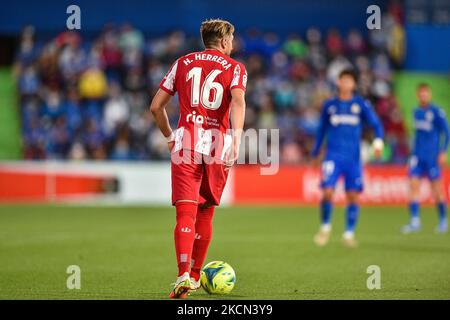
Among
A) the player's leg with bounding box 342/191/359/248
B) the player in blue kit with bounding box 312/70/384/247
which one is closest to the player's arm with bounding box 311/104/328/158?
the player in blue kit with bounding box 312/70/384/247

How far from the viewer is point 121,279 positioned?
873cm

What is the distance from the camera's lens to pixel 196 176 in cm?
757

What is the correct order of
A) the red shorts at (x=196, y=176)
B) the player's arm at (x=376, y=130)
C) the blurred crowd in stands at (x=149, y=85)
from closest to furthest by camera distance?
the red shorts at (x=196, y=176)
the player's arm at (x=376, y=130)
the blurred crowd in stands at (x=149, y=85)

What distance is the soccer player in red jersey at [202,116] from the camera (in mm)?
7504

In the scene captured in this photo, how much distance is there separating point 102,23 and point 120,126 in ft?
17.0

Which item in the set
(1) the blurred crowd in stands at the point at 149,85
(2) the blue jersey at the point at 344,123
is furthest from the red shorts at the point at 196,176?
(1) the blurred crowd in stands at the point at 149,85

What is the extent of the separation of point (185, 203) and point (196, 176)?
266 millimetres

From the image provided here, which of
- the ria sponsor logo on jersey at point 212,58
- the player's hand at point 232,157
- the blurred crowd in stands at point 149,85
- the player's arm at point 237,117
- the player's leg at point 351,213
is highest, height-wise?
the blurred crowd in stands at point 149,85

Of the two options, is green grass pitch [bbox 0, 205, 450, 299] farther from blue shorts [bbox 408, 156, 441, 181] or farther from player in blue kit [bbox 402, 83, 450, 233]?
blue shorts [bbox 408, 156, 441, 181]

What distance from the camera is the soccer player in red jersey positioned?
295 inches

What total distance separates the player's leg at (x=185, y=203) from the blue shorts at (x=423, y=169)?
8992 millimetres

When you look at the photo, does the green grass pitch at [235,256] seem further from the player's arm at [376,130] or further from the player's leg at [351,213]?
the player's arm at [376,130]

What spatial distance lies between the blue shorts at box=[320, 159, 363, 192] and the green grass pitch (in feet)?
2.89

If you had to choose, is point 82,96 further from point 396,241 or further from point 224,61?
point 224,61
